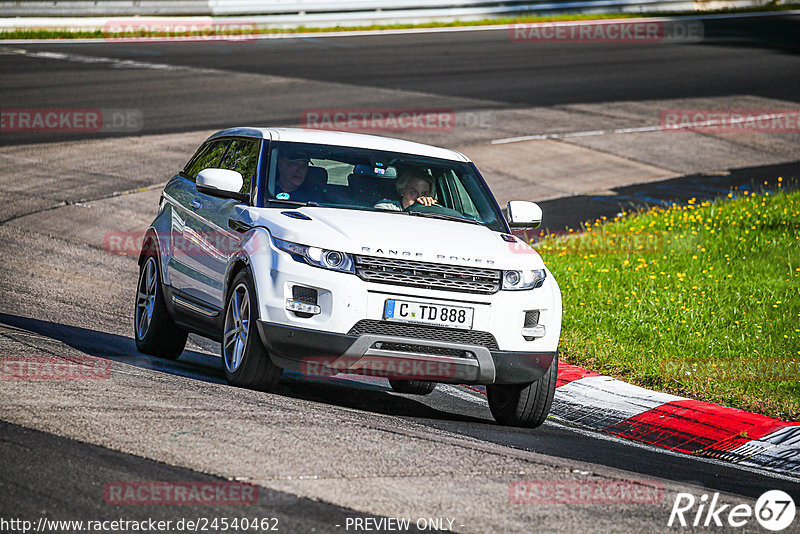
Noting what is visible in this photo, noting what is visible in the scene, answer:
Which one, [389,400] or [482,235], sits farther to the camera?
[389,400]

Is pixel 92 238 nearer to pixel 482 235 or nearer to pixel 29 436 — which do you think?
pixel 482 235

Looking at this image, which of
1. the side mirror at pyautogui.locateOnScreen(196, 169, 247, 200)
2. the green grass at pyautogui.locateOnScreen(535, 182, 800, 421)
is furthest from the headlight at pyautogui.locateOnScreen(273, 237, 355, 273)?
the green grass at pyautogui.locateOnScreen(535, 182, 800, 421)

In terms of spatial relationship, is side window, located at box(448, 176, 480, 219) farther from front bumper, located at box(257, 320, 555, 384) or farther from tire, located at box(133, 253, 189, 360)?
tire, located at box(133, 253, 189, 360)

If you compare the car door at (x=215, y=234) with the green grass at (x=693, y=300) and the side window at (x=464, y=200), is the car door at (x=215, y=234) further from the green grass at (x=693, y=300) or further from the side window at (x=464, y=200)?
the green grass at (x=693, y=300)

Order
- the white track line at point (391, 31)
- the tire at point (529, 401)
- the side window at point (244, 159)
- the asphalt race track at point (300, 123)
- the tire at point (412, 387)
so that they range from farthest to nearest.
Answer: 1. the white track line at point (391, 31)
2. the tire at point (412, 387)
3. the side window at point (244, 159)
4. the tire at point (529, 401)
5. the asphalt race track at point (300, 123)

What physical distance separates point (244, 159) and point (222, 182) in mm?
727

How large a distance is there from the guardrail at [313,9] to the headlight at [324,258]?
23320 mm

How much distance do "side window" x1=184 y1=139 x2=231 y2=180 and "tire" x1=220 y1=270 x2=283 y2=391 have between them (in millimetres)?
1837

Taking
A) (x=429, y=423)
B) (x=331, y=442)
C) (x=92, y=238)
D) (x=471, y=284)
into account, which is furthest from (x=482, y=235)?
(x=92, y=238)

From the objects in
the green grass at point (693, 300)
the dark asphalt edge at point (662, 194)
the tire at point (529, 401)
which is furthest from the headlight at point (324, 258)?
the dark asphalt edge at point (662, 194)

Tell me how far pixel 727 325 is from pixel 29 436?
6.66 m

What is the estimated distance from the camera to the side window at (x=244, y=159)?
8177 millimetres

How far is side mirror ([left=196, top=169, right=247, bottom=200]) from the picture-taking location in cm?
782

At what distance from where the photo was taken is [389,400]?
27.9 feet
